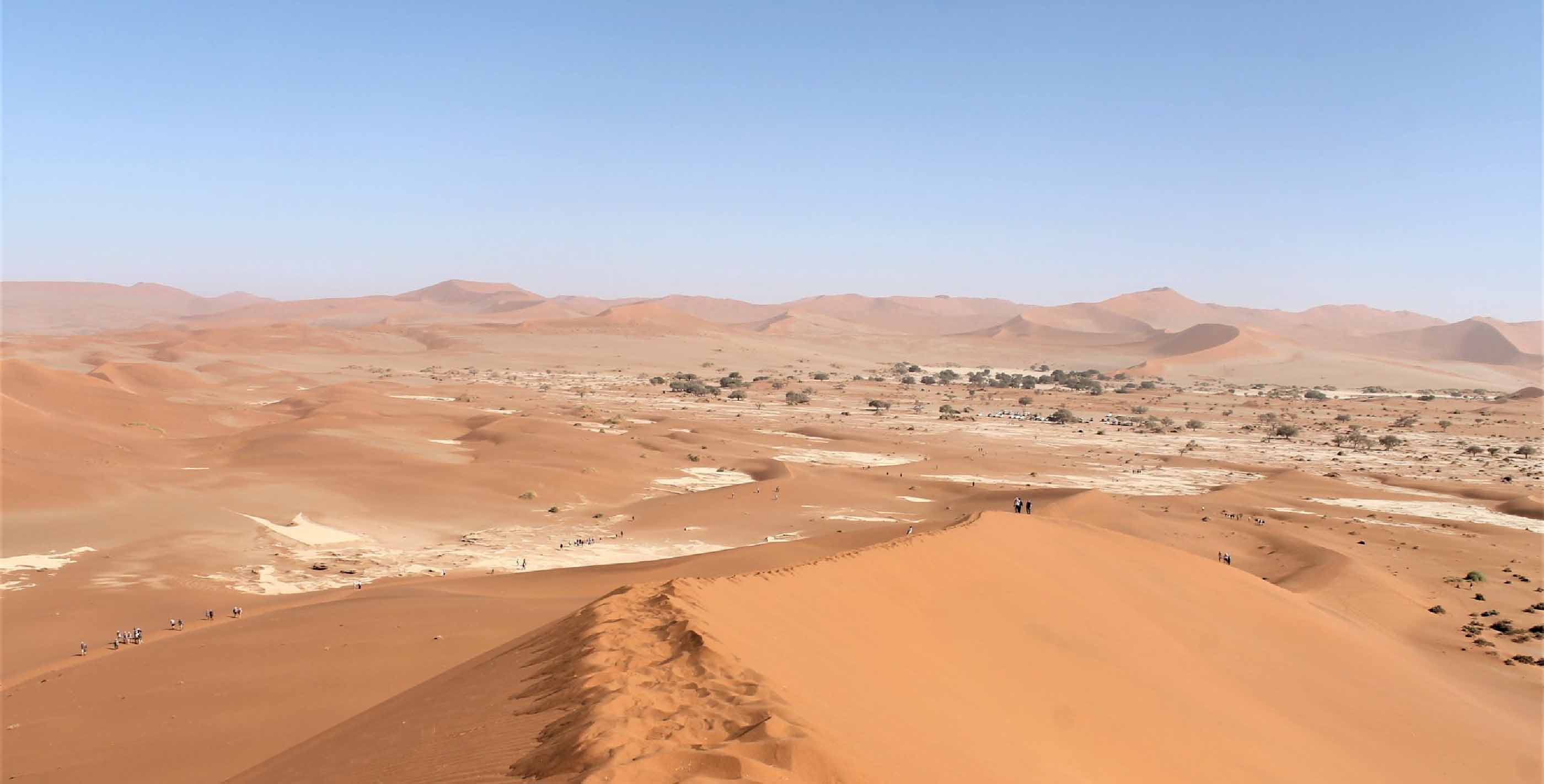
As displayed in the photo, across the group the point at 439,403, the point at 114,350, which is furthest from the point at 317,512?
the point at 114,350

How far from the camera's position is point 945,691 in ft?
28.9

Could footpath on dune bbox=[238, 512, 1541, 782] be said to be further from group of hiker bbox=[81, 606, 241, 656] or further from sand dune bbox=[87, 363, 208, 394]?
sand dune bbox=[87, 363, 208, 394]

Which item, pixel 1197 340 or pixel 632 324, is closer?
pixel 1197 340

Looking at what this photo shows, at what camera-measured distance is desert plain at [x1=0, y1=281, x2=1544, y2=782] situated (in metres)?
7.48

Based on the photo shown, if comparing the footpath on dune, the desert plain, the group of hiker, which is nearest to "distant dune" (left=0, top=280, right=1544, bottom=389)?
the desert plain

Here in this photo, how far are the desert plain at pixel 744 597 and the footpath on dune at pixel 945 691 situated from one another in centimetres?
5

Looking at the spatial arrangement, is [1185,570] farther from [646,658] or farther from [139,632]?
[139,632]

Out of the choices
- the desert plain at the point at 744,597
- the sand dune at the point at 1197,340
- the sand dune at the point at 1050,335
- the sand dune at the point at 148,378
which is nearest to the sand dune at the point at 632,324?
the sand dune at the point at 1050,335

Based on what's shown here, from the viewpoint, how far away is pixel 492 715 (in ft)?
23.5

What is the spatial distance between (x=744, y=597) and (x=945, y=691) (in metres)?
2.38

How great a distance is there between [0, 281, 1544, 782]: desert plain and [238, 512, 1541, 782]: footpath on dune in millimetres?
52

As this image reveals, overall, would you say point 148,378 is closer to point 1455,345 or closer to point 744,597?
point 744,597

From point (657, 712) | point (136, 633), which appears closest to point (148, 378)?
point (136, 633)

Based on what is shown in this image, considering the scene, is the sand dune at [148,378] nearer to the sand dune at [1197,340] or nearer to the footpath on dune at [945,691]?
the footpath on dune at [945,691]
